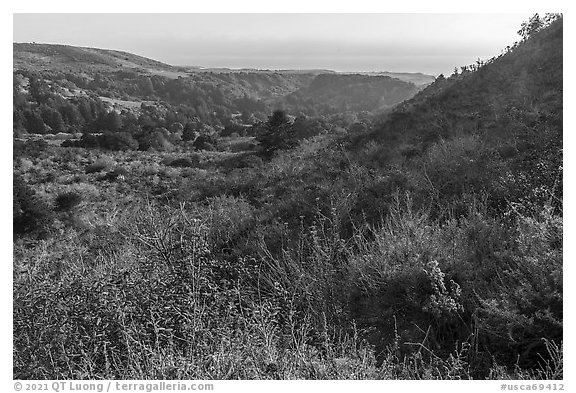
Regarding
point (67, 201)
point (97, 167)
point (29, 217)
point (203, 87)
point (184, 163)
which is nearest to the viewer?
point (29, 217)

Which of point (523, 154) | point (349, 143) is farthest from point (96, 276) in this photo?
point (349, 143)

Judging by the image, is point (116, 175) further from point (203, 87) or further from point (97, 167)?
point (203, 87)

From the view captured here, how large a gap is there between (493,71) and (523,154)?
21.3ft

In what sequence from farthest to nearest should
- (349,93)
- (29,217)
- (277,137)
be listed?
1. (349,93)
2. (277,137)
3. (29,217)

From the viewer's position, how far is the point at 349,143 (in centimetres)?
1197

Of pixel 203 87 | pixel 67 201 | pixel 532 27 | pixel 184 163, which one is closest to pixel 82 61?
pixel 203 87

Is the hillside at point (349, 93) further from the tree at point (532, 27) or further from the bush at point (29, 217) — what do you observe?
the bush at point (29, 217)

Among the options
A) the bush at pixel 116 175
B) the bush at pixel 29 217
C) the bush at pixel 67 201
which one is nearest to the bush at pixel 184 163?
the bush at pixel 116 175

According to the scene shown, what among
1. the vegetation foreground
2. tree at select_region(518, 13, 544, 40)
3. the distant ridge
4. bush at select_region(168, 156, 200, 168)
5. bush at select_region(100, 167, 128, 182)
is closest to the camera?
the vegetation foreground

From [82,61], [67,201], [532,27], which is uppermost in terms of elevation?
[82,61]

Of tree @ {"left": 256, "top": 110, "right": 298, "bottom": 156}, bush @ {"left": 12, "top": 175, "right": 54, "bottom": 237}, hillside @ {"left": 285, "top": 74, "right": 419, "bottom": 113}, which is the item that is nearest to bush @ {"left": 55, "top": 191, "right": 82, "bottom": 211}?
bush @ {"left": 12, "top": 175, "right": 54, "bottom": 237}

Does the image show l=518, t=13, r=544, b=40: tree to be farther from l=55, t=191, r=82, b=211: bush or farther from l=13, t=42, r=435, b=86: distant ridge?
l=13, t=42, r=435, b=86: distant ridge

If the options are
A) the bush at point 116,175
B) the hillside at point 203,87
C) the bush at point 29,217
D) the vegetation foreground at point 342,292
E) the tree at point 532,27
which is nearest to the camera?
the vegetation foreground at point 342,292
